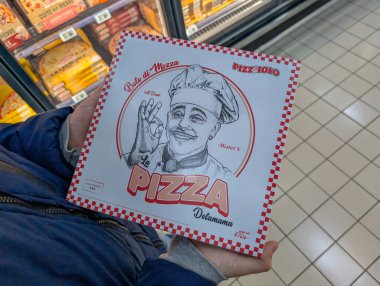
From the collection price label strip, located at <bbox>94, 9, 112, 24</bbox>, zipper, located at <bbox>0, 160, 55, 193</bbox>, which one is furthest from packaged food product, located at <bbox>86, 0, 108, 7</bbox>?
zipper, located at <bbox>0, 160, 55, 193</bbox>

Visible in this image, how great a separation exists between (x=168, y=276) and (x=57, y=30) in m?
1.49

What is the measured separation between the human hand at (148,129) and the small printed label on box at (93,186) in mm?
145

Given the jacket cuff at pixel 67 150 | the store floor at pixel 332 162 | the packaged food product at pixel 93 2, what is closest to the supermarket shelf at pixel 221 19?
the store floor at pixel 332 162

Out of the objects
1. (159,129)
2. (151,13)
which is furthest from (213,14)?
(159,129)

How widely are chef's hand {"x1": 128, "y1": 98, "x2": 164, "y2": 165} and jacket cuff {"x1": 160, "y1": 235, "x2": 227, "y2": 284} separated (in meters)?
0.29

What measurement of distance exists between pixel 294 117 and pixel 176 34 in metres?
1.10

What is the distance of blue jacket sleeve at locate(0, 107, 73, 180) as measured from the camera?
2.96 feet

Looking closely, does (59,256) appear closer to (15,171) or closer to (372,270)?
(15,171)

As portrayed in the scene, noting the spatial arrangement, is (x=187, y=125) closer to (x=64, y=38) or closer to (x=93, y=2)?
(x=64, y=38)

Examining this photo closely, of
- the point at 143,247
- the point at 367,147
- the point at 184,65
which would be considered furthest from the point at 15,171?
the point at 367,147

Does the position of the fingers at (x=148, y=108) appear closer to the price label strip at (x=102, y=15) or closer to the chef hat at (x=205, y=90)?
the chef hat at (x=205, y=90)

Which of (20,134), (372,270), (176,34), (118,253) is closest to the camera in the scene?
(118,253)

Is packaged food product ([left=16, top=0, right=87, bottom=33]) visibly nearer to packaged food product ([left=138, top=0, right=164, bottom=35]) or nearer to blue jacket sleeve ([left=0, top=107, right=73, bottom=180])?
packaged food product ([left=138, top=0, right=164, bottom=35])

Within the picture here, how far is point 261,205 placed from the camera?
82 centimetres
